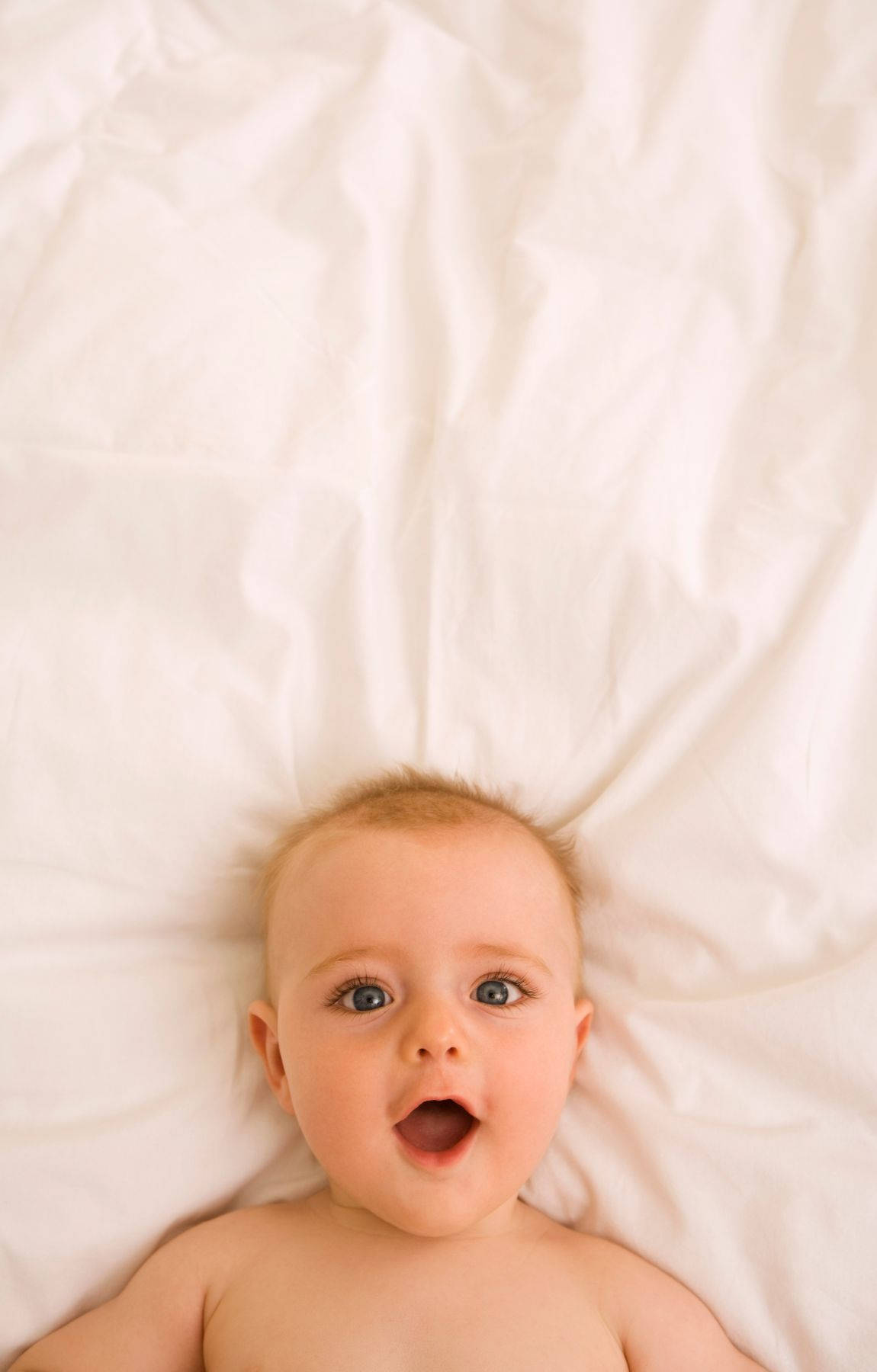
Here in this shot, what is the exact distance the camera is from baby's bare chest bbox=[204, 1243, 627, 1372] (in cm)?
104

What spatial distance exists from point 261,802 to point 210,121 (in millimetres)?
759

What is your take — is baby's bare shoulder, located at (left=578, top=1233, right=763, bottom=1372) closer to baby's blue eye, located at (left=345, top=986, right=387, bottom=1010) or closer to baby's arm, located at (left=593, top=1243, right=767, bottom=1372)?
baby's arm, located at (left=593, top=1243, right=767, bottom=1372)

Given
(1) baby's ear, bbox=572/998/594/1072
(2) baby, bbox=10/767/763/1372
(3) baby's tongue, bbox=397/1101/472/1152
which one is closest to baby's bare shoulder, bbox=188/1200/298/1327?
(2) baby, bbox=10/767/763/1372

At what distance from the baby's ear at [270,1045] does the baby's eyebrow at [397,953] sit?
0.27 ft

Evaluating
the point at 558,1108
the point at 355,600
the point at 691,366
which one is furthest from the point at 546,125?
the point at 558,1108

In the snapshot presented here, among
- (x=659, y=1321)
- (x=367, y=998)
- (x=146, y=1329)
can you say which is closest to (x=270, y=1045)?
(x=367, y=998)

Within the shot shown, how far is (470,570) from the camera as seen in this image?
1267 millimetres

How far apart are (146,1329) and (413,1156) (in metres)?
0.30

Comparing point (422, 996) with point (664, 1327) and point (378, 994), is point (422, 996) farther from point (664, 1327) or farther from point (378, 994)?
point (664, 1327)

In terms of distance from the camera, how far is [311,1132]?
3.53 ft

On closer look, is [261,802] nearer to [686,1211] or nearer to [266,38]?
[686,1211]

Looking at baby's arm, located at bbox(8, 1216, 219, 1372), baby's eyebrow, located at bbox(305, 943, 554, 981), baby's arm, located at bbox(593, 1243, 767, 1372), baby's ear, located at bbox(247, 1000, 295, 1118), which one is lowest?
baby's arm, located at bbox(8, 1216, 219, 1372)

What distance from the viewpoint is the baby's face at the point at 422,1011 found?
1029 millimetres

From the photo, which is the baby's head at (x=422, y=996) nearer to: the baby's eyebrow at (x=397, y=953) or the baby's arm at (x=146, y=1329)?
the baby's eyebrow at (x=397, y=953)
